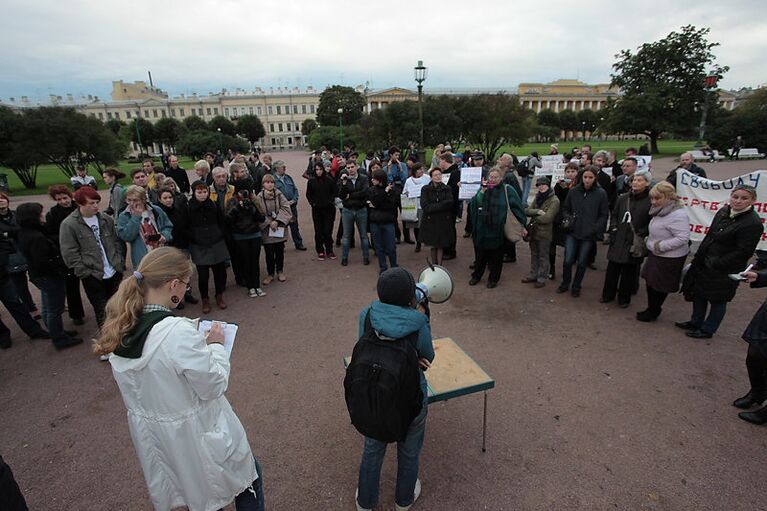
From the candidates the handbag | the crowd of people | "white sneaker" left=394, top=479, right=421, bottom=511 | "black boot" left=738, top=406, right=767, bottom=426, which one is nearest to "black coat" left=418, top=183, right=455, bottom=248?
the crowd of people

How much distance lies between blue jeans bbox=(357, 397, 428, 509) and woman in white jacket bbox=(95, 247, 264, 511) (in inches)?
28.1

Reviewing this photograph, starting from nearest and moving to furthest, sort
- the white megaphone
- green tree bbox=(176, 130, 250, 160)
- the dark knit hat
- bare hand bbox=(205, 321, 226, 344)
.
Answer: bare hand bbox=(205, 321, 226, 344) → the dark knit hat → the white megaphone → green tree bbox=(176, 130, 250, 160)

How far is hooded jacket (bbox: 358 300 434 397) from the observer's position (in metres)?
2.12

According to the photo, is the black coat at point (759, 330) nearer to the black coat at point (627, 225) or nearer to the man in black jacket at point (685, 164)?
the black coat at point (627, 225)

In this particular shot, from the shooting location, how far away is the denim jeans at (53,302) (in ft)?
16.3

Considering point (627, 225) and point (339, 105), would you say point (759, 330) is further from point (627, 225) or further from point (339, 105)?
point (339, 105)

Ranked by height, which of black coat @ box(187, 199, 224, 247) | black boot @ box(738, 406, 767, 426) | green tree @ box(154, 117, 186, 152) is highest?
green tree @ box(154, 117, 186, 152)

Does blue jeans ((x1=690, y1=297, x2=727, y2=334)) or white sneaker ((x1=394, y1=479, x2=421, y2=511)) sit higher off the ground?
blue jeans ((x1=690, y1=297, x2=727, y2=334))

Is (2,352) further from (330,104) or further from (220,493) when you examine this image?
(330,104)

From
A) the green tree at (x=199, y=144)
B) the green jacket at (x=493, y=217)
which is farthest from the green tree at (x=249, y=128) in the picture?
the green jacket at (x=493, y=217)

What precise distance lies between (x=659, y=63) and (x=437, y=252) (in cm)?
4223

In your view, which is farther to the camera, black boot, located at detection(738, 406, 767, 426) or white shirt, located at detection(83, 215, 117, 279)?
white shirt, located at detection(83, 215, 117, 279)

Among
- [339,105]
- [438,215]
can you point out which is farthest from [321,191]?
[339,105]

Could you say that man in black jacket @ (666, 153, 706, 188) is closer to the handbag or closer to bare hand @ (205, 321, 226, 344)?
the handbag
